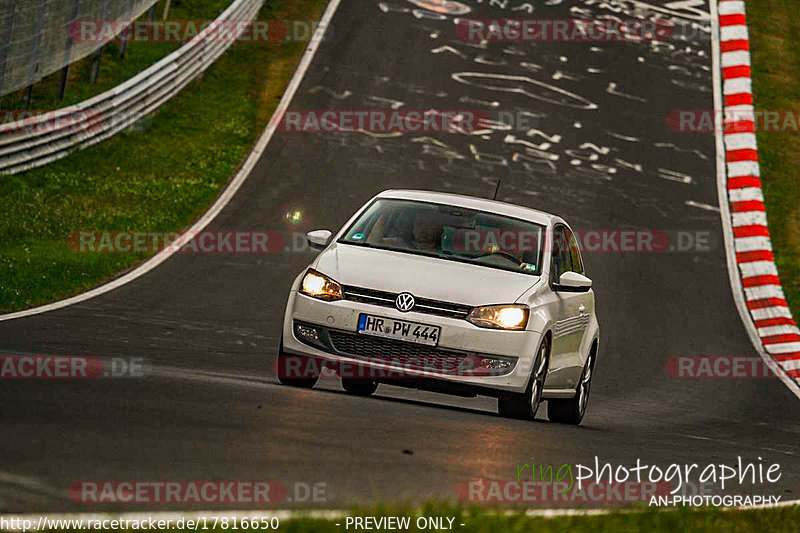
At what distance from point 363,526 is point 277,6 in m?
26.7

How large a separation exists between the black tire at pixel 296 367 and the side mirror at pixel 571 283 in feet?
6.30

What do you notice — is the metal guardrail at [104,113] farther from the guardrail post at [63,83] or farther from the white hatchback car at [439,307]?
the white hatchback car at [439,307]

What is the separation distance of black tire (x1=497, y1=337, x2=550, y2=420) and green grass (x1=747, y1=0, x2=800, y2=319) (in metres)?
10.5

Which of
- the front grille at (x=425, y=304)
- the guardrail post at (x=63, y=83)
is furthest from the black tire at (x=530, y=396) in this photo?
the guardrail post at (x=63, y=83)

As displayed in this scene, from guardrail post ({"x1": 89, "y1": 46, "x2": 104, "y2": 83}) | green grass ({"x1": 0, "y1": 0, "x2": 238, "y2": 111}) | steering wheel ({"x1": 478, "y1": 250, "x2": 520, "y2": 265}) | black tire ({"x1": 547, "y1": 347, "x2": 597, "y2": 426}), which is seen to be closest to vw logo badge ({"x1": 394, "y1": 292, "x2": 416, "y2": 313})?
steering wheel ({"x1": 478, "y1": 250, "x2": 520, "y2": 265})

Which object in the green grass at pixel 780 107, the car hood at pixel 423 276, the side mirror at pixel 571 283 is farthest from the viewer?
the green grass at pixel 780 107

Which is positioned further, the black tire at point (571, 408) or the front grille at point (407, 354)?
the black tire at point (571, 408)

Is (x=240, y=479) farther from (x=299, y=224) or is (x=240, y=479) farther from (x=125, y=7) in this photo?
(x=125, y=7)

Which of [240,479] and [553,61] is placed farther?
[553,61]

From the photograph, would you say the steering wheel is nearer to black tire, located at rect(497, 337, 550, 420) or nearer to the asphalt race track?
black tire, located at rect(497, 337, 550, 420)

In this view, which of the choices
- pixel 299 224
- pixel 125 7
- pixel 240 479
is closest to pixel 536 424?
pixel 240 479

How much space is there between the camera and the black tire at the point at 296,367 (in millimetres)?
9320

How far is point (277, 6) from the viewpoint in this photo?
3073 centimetres

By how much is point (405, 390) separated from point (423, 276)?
273 centimetres
